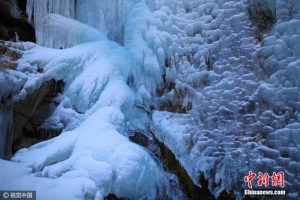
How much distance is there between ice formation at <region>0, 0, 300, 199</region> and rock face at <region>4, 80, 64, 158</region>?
0.15m

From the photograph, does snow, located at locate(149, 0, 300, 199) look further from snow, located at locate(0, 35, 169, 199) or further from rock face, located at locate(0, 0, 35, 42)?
rock face, located at locate(0, 0, 35, 42)

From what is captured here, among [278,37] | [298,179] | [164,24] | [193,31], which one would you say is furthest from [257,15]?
[298,179]

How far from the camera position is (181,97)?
204 inches

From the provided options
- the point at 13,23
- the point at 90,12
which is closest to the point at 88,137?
the point at 90,12

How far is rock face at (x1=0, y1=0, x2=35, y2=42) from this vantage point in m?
6.48

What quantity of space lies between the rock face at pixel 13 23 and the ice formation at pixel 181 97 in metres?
0.83

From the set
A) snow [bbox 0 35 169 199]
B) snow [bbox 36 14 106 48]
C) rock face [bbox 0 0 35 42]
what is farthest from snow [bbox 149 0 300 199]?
rock face [bbox 0 0 35 42]

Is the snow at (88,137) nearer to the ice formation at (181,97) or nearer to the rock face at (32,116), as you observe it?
the ice formation at (181,97)

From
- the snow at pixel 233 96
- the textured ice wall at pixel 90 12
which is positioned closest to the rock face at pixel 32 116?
the textured ice wall at pixel 90 12

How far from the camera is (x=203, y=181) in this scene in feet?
15.2

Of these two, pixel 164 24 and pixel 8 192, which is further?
pixel 164 24

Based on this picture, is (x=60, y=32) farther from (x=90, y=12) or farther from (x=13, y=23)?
(x=13, y=23)

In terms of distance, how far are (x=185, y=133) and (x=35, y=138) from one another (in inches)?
86.5

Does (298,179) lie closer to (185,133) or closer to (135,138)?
(185,133)
